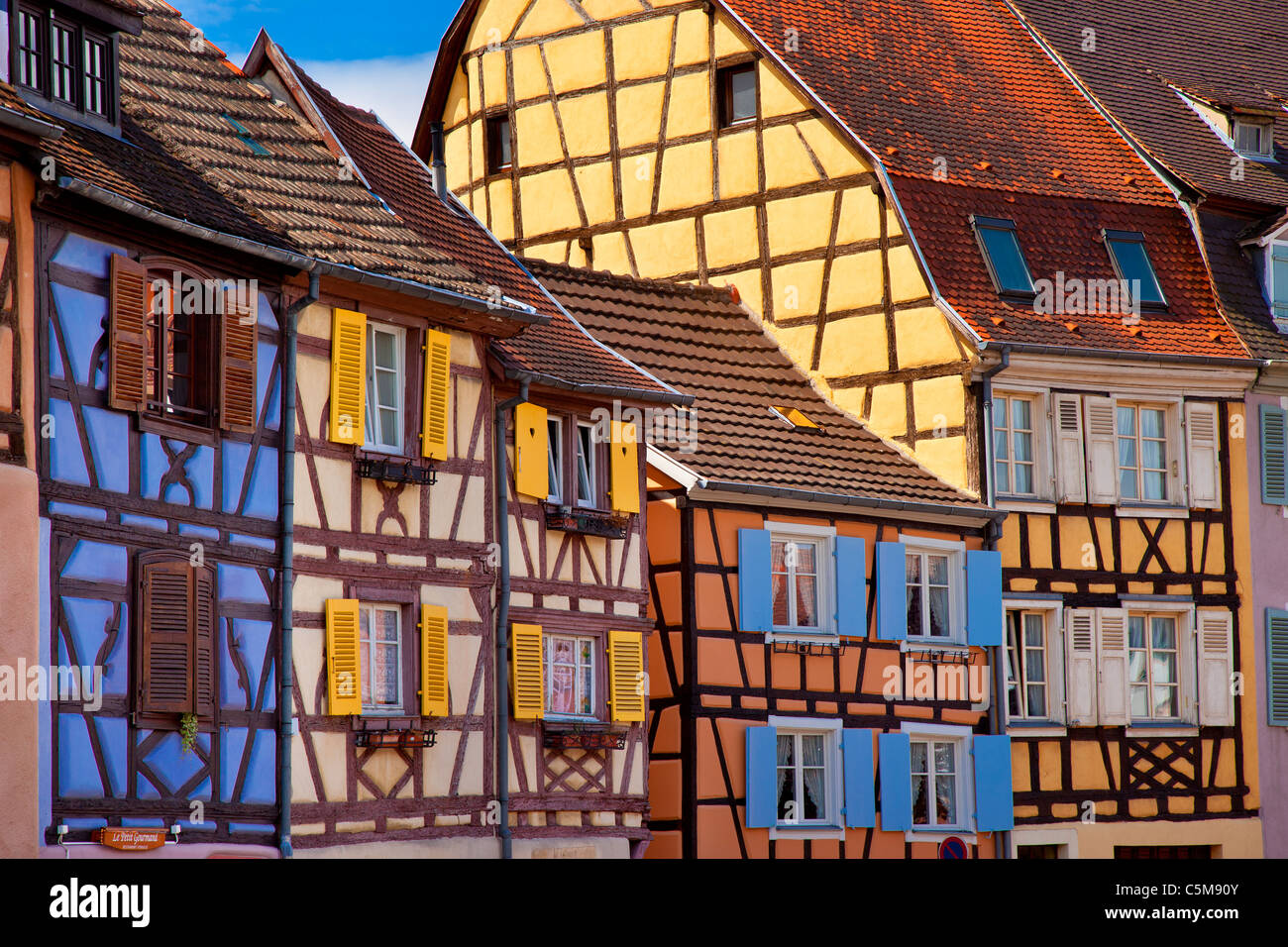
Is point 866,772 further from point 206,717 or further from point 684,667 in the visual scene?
point 206,717

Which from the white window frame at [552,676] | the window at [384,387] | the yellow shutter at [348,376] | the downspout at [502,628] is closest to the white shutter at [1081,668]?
the white window frame at [552,676]

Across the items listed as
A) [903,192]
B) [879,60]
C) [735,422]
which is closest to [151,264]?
[735,422]

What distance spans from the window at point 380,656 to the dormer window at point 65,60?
4851 millimetres

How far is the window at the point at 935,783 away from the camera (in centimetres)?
2670

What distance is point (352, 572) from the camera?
1986 cm

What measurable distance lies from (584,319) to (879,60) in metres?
7.00

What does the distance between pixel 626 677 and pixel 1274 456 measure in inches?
431

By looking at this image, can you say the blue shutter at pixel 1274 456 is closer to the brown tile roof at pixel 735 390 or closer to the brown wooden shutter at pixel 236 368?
the brown tile roof at pixel 735 390

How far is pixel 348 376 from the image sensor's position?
785 inches

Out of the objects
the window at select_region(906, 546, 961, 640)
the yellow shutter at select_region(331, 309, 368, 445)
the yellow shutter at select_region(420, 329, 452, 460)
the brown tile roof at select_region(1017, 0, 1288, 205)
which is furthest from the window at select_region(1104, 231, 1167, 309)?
the yellow shutter at select_region(331, 309, 368, 445)

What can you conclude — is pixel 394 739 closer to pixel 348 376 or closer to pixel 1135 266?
pixel 348 376

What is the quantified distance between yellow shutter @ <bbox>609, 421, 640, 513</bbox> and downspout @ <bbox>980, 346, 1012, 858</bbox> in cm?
572

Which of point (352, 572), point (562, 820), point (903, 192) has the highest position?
point (903, 192)

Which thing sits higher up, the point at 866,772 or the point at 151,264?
the point at 151,264
